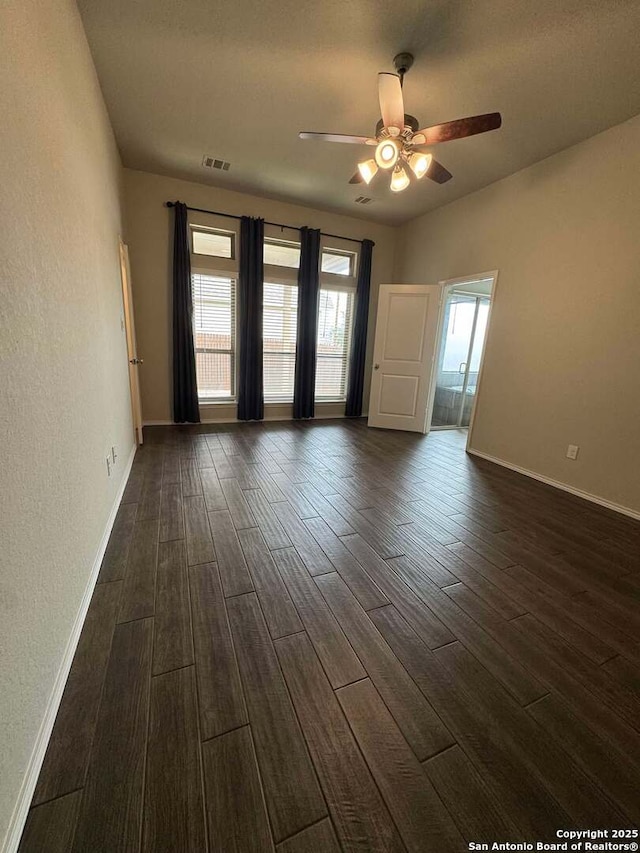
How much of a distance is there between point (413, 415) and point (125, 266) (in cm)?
406

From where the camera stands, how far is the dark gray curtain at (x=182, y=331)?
4238mm

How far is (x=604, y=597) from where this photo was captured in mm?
1846

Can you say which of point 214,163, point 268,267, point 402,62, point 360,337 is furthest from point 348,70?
point 360,337

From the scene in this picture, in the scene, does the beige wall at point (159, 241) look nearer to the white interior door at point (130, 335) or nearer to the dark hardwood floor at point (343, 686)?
the white interior door at point (130, 335)

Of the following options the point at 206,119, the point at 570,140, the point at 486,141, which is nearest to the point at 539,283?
the point at 570,140

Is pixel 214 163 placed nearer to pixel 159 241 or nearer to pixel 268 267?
pixel 159 241

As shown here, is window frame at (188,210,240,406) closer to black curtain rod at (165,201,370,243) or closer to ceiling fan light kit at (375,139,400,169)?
black curtain rod at (165,201,370,243)

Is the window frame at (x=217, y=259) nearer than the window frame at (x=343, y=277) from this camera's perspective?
Yes

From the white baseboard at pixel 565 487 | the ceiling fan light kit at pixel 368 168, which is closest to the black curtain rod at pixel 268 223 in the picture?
the ceiling fan light kit at pixel 368 168

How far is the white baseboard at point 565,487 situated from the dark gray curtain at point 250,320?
10.1 feet

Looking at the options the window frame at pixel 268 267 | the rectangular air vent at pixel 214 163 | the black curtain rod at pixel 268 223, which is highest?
the rectangular air vent at pixel 214 163

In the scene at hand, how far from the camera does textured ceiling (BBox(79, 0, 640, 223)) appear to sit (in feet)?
6.37

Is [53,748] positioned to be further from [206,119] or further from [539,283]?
[539,283]

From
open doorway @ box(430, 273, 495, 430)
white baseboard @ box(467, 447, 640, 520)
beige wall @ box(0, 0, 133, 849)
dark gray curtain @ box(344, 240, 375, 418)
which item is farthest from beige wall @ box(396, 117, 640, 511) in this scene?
beige wall @ box(0, 0, 133, 849)
